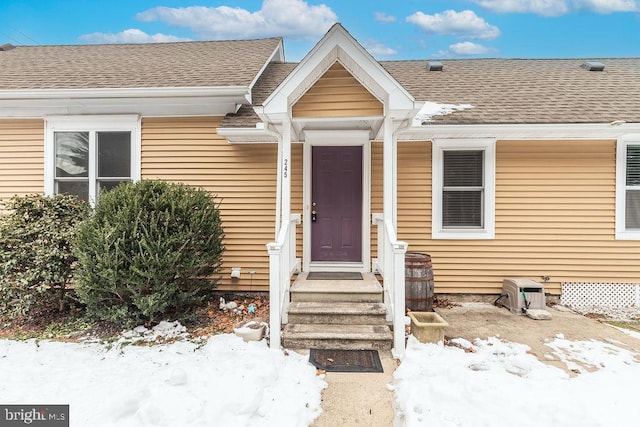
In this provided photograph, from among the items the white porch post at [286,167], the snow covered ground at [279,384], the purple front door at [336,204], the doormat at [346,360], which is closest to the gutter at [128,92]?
the white porch post at [286,167]

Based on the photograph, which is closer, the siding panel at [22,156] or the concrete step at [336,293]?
the concrete step at [336,293]

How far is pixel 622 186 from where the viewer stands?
17.7ft

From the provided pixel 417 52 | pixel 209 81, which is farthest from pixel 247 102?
pixel 417 52

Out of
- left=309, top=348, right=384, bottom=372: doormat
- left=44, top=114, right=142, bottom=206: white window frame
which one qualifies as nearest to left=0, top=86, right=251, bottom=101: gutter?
left=44, top=114, right=142, bottom=206: white window frame

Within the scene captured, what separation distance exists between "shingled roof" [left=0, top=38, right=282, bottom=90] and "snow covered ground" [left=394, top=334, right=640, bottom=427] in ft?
16.0

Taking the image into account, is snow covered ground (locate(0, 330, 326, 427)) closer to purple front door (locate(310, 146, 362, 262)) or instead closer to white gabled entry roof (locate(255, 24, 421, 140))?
purple front door (locate(310, 146, 362, 262))

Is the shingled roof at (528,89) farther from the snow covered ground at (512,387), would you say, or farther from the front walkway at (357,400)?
the front walkway at (357,400)

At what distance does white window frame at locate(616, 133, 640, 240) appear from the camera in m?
5.36

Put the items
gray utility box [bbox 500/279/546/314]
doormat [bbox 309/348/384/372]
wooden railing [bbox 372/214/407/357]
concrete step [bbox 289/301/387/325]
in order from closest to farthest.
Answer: doormat [bbox 309/348/384/372] → wooden railing [bbox 372/214/407/357] → concrete step [bbox 289/301/387/325] → gray utility box [bbox 500/279/546/314]

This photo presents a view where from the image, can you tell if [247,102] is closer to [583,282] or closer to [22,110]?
[22,110]

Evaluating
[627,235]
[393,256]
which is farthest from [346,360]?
[627,235]

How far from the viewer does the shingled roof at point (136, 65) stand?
18.0 feet

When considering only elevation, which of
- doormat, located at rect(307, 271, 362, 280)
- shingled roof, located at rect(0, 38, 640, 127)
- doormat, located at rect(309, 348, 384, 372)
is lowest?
doormat, located at rect(309, 348, 384, 372)

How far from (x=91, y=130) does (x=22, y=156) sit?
137 centimetres
